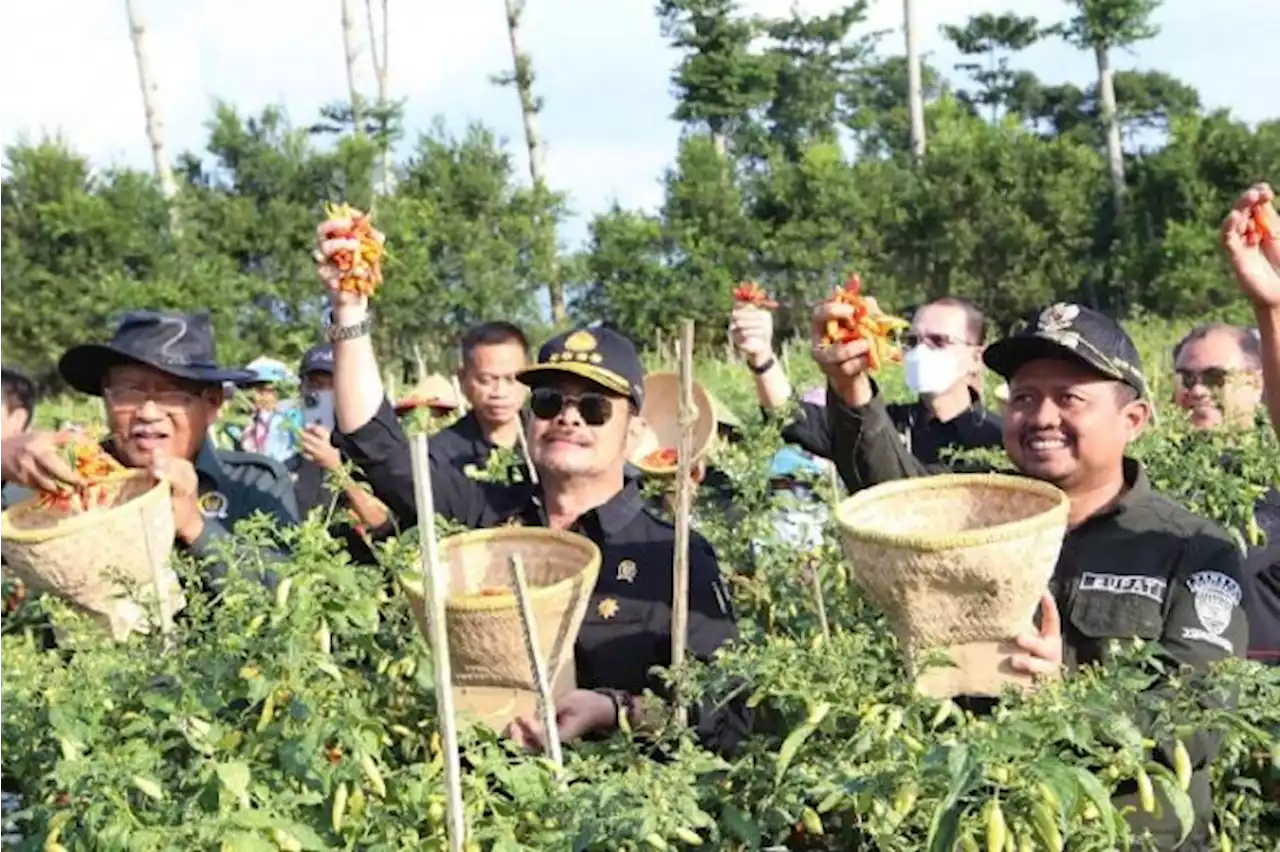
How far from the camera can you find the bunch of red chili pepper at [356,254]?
9.61 feet

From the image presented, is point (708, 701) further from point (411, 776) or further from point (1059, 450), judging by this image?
point (1059, 450)

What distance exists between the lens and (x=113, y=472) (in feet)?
9.38

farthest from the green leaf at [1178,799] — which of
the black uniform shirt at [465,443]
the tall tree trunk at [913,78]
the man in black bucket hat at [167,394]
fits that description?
the tall tree trunk at [913,78]

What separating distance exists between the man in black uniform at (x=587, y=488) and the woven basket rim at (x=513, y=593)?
0.35 metres

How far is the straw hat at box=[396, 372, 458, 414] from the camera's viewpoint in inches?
280

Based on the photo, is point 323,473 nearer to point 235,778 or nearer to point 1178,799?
point 235,778

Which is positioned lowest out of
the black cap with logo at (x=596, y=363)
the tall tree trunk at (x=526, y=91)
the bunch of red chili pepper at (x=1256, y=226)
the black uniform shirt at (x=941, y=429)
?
the black uniform shirt at (x=941, y=429)

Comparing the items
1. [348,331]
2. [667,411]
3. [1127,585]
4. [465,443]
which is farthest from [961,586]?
[667,411]

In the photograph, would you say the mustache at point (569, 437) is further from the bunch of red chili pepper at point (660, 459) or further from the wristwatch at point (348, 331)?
the bunch of red chili pepper at point (660, 459)

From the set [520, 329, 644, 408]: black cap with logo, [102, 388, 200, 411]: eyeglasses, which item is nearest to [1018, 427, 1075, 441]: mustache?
[520, 329, 644, 408]: black cap with logo

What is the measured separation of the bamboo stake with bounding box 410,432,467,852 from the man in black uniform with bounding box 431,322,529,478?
3.17m

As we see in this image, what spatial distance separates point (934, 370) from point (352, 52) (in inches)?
838

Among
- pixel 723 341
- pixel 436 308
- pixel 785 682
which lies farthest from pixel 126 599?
→ pixel 723 341

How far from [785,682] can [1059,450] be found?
861mm
